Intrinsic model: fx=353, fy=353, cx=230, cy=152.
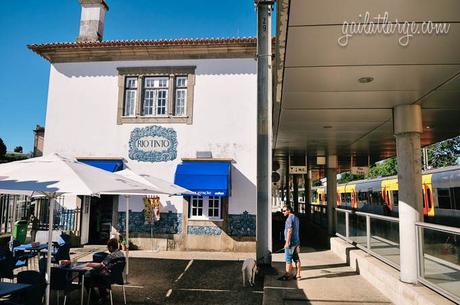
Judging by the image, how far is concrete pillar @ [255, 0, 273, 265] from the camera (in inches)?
362

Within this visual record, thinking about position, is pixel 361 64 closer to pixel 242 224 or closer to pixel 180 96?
pixel 242 224

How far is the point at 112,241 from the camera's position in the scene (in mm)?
7008

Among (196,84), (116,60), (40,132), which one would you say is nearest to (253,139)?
Result: (196,84)

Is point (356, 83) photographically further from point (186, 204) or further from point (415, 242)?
point (186, 204)

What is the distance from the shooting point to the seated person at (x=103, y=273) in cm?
654

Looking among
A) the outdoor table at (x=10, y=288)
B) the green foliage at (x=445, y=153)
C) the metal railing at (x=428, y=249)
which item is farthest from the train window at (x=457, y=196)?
the green foliage at (x=445, y=153)

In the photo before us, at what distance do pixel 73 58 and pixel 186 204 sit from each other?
7752mm

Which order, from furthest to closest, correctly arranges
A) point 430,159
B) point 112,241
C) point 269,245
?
point 430,159
point 269,245
point 112,241

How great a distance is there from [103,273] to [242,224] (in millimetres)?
7148

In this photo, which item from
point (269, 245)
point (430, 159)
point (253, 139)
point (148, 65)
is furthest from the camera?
point (430, 159)

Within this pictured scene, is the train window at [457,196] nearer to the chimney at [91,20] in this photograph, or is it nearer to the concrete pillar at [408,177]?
the concrete pillar at [408,177]

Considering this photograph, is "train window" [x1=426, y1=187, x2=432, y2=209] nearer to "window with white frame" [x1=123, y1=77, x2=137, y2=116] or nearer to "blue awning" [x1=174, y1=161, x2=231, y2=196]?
"blue awning" [x1=174, y1=161, x2=231, y2=196]

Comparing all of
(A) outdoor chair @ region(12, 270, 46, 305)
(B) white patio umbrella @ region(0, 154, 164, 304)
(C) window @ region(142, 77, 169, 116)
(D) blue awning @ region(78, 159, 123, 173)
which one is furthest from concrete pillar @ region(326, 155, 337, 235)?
(A) outdoor chair @ region(12, 270, 46, 305)

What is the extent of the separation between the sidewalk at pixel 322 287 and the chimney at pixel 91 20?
12.7 meters
